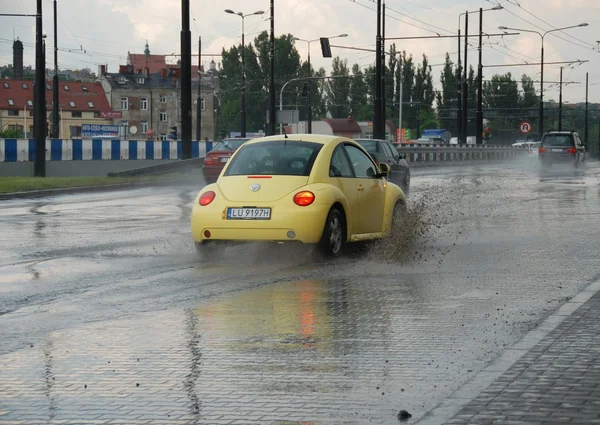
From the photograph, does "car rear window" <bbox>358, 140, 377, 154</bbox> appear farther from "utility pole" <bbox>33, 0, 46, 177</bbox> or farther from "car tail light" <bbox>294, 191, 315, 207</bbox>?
"car tail light" <bbox>294, 191, 315, 207</bbox>

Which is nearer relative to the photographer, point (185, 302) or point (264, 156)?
point (185, 302)

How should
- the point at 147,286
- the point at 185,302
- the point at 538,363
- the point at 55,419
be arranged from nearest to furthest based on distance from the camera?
1. the point at 55,419
2. the point at 538,363
3. the point at 185,302
4. the point at 147,286

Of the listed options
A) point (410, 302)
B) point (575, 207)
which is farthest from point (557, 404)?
point (575, 207)

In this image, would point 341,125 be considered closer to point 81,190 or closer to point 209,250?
point 81,190

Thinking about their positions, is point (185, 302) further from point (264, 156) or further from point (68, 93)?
point (68, 93)

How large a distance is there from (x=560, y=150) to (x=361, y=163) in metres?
40.4

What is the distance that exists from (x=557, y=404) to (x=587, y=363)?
1223 mm

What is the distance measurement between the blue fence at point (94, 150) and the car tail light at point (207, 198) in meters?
28.5

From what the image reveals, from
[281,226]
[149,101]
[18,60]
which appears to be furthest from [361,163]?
[149,101]

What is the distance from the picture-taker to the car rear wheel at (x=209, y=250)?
13.5 meters

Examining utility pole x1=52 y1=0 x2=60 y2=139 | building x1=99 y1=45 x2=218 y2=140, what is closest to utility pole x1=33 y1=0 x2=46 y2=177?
utility pole x1=52 y1=0 x2=60 y2=139

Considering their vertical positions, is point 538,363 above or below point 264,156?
below

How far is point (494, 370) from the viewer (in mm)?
6820

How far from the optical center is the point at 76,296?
33.7 feet
